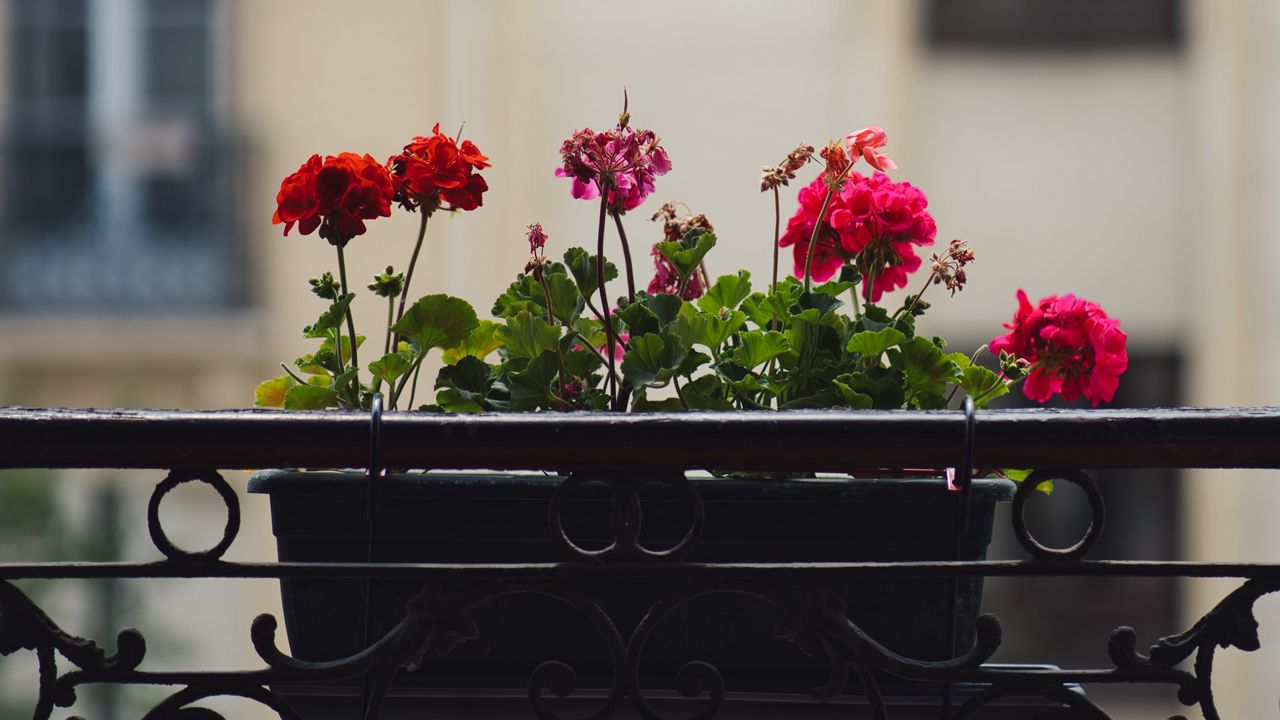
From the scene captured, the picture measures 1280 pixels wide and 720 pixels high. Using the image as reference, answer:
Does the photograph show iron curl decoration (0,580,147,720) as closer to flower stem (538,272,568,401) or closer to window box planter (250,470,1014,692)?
window box planter (250,470,1014,692)

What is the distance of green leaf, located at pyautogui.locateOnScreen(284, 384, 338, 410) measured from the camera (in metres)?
0.98

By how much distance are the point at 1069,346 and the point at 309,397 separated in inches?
21.0

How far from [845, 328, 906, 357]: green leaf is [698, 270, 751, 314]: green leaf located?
0.10m

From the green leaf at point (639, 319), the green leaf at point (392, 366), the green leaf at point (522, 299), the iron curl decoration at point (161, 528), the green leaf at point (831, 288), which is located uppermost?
the green leaf at point (831, 288)

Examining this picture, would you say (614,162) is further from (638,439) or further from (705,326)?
(638,439)

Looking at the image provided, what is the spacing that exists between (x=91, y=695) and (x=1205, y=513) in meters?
4.03

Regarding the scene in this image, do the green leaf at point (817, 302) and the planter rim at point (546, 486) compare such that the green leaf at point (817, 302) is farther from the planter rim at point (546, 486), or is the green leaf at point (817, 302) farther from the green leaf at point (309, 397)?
the green leaf at point (309, 397)

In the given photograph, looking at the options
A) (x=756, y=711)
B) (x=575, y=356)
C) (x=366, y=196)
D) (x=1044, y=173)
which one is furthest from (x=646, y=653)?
(x=1044, y=173)

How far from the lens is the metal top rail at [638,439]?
771mm

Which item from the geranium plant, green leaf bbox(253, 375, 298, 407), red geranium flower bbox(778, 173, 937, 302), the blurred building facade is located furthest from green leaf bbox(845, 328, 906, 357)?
the blurred building facade

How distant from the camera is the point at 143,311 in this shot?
18.3 feet

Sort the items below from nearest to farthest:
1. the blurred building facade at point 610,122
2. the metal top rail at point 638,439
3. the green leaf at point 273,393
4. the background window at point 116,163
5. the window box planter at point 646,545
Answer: the metal top rail at point 638,439 < the window box planter at point 646,545 < the green leaf at point 273,393 < the blurred building facade at point 610,122 < the background window at point 116,163

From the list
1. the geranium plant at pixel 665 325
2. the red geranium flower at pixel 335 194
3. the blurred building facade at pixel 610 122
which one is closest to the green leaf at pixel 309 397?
the geranium plant at pixel 665 325

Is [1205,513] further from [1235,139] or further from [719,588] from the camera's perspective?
[719,588]
